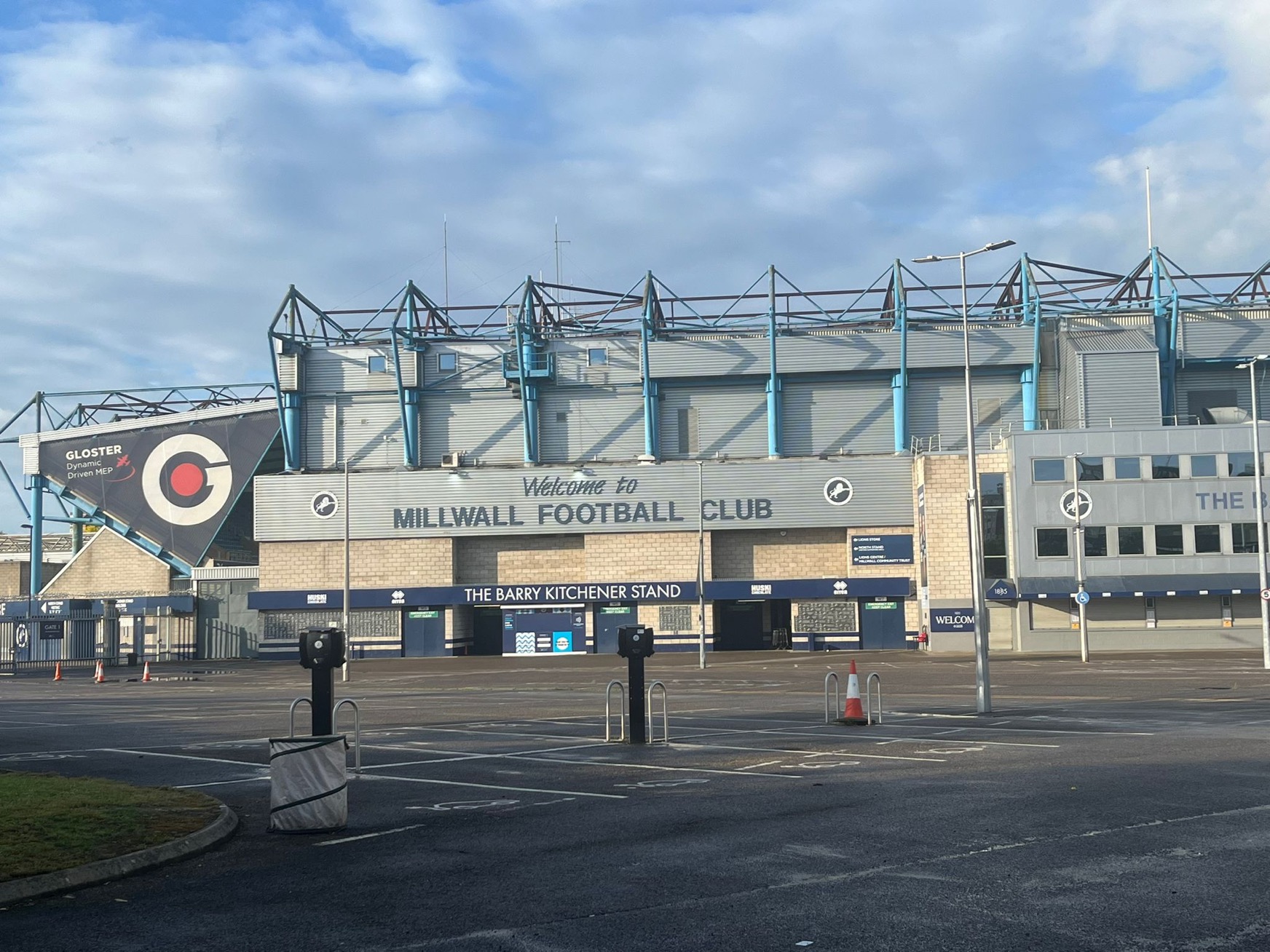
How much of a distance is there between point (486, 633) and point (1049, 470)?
32.5 m

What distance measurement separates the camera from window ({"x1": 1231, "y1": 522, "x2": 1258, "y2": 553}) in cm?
5600

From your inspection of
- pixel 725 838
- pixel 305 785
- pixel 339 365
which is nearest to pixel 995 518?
pixel 339 365

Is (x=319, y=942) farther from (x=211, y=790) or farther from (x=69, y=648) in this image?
(x=69, y=648)

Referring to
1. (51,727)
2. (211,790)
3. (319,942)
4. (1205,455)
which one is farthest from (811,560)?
(319,942)

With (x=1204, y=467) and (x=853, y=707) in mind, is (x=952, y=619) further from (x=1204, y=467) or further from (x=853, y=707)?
(x=853, y=707)

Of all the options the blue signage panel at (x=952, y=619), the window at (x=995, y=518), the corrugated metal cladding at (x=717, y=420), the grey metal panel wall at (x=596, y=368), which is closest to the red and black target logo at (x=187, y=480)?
the grey metal panel wall at (x=596, y=368)

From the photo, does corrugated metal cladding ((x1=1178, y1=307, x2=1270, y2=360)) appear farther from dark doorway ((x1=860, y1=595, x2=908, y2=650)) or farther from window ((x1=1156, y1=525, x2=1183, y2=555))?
dark doorway ((x1=860, y1=595, x2=908, y2=650))

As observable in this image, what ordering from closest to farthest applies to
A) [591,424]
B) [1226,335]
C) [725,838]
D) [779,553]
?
[725,838]
[1226,335]
[779,553]
[591,424]

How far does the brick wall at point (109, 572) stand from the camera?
7625 cm

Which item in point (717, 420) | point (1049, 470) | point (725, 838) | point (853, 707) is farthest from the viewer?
point (717, 420)

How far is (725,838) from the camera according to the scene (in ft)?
34.8

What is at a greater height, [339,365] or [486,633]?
[339,365]

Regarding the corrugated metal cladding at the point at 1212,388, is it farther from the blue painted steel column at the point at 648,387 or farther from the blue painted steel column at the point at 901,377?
the blue painted steel column at the point at 648,387

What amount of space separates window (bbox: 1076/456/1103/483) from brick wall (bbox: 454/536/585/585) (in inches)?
1057
